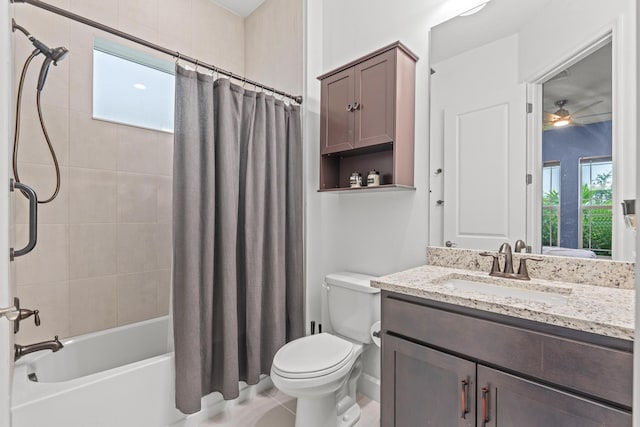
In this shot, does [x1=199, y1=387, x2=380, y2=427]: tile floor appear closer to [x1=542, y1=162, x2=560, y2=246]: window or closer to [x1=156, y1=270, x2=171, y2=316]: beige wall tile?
[x1=156, y1=270, x2=171, y2=316]: beige wall tile

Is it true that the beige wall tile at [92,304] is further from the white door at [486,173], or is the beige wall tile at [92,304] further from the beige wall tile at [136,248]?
the white door at [486,173]

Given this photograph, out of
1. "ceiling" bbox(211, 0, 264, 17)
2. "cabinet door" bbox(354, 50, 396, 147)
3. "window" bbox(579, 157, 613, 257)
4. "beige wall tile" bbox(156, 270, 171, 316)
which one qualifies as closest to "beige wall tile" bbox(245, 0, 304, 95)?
"ceiling" bbox(211, 0, 264, 17)

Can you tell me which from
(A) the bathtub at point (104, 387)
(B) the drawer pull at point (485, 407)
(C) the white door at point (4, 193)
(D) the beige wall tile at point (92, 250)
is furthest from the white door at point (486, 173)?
(D) the beige wall tile at point (92, 250)

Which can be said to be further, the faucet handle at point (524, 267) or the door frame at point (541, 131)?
the faucet handle at point (524, 267)

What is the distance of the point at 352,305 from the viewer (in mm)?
1842

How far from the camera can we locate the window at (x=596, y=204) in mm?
1204

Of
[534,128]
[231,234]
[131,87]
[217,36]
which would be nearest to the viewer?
[534,128]

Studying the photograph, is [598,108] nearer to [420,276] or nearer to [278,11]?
[420,276]

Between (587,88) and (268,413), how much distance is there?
224 cm

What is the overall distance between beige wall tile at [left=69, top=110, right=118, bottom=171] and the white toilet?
1641 mm

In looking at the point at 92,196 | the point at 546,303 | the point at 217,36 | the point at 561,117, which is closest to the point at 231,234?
the point at 92,196

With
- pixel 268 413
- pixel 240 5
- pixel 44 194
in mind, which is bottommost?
pixel 268 413

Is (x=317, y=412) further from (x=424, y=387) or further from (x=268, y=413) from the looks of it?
(x=424, y=387)

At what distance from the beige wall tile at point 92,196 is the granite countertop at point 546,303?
1801 mm
